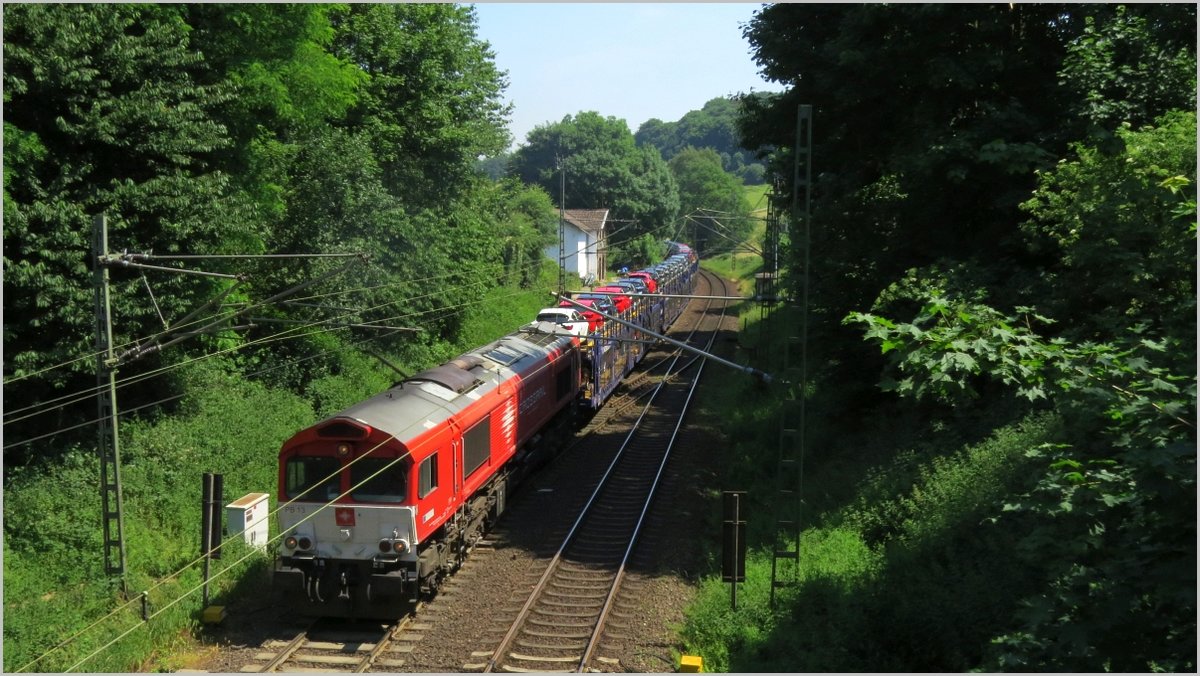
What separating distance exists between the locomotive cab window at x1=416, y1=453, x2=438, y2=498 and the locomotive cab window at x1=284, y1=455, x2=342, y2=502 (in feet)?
3.82

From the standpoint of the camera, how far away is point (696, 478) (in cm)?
2264

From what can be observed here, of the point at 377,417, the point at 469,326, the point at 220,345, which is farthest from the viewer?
the point at 469,326

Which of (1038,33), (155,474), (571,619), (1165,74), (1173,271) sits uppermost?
(1038,33)

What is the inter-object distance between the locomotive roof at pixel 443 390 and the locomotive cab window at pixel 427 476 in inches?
18.8

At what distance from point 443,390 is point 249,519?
12.5 ft

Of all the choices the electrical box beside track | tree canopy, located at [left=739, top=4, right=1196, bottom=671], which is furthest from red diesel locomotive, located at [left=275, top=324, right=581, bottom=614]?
tree canopy, located at [left=739, top=4, right=1196, bottom=671]

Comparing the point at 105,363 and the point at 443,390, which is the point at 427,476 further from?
the point at 105,363

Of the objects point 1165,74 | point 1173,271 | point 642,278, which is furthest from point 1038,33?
point 642,278

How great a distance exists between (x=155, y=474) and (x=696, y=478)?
38.1 feet

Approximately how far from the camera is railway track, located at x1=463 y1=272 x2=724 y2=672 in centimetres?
1307

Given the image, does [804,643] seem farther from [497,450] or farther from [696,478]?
[696,478]

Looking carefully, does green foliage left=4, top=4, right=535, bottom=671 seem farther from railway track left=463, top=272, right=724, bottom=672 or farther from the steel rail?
the steel rail

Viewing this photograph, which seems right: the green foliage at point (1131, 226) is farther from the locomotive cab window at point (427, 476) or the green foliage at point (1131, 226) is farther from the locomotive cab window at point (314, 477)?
the locomotive cab window at point (314, 477)

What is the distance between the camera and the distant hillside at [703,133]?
159 metres
